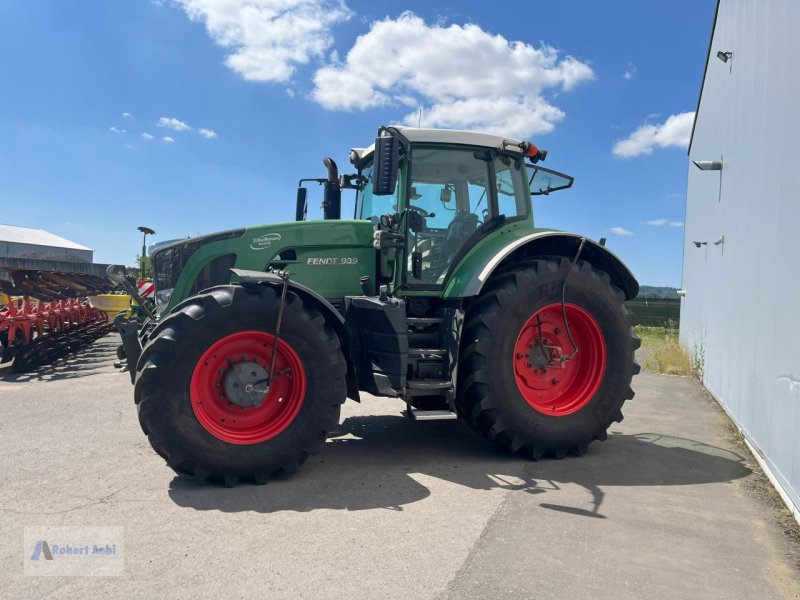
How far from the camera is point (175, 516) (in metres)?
3.42

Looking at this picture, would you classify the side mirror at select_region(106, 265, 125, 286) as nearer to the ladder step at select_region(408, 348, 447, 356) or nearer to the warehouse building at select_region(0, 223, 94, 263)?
the ladder step at select_region(408, 348, 447, 356)

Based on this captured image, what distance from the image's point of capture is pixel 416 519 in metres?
3.46

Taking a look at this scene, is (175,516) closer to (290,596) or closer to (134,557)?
(134,557)

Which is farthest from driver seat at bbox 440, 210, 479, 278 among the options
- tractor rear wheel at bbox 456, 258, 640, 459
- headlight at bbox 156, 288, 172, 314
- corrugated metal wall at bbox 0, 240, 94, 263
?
corrugated metal wall at bbox 0, 240, 94, 263

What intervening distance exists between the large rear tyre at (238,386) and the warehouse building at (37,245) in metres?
50.6

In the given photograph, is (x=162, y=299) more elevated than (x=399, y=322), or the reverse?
(x=162, y=299)

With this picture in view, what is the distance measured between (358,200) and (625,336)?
282cm

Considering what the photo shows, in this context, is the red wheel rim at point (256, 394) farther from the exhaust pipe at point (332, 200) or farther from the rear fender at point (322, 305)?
the exhaust pipe at point (332, 200)

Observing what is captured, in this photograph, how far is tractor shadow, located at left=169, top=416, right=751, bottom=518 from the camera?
3.74 m

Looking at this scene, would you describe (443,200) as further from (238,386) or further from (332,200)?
(238,386)

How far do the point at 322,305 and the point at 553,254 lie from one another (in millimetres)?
2178

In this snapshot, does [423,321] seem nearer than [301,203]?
Yes

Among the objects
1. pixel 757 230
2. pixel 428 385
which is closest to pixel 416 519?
pixel 428 385

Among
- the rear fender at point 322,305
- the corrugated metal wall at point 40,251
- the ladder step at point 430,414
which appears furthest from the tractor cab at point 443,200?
the corrugated metal wall at point 40,251
